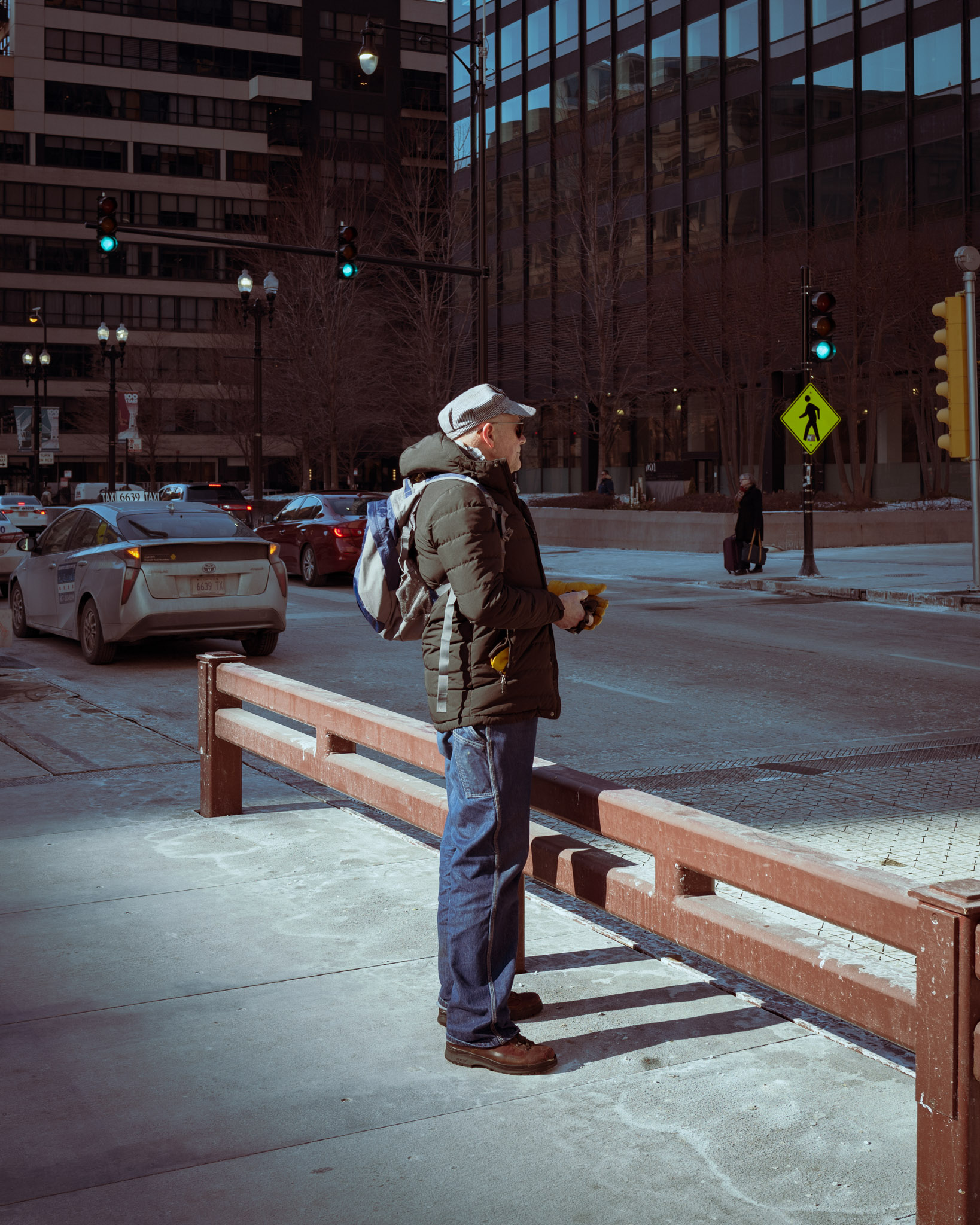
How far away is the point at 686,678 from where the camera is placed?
41.2 feet

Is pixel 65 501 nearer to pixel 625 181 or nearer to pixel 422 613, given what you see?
pixel 625 181

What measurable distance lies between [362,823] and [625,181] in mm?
50185

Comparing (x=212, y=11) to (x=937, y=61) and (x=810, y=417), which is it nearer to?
(x=937, y=61)

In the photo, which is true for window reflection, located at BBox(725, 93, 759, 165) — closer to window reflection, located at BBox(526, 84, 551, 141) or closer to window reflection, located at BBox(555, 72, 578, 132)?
window reflection, located at BBox(555, 72, 578, 132)

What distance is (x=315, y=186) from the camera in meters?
58.6

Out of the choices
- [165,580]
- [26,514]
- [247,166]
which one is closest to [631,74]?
[26,514]

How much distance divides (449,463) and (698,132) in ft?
167

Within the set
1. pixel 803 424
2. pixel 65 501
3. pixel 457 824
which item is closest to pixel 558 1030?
pixel 457 824

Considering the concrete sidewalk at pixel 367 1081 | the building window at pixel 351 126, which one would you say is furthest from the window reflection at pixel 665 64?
the concrete sidewalk at pixel 367 1081

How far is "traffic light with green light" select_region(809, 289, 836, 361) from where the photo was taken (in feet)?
74.6

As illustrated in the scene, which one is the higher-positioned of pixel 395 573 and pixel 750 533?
pixel 750 533

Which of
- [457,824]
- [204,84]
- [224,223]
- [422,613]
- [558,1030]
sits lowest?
[558,1030]

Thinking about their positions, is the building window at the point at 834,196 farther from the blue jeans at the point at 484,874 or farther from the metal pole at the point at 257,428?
the blue jeans at the point at 484,874

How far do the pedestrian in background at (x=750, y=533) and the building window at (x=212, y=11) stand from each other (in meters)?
80.3
